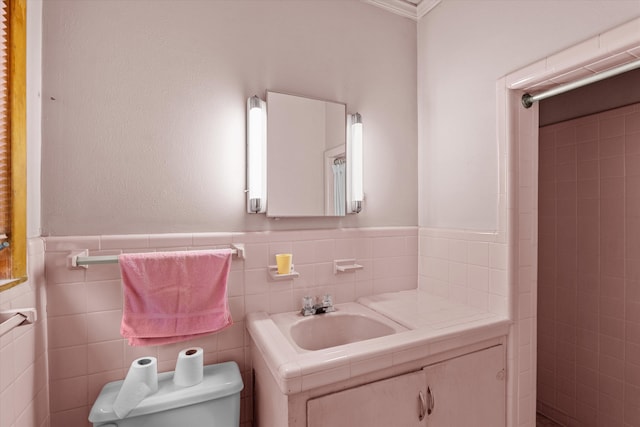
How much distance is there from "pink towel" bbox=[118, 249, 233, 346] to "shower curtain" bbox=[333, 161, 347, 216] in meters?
0.58

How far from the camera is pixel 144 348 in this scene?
4.14 ft

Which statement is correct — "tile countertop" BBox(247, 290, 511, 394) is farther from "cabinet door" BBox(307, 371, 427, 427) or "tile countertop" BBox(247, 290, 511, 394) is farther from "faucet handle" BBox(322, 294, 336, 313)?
"faucet handle" BBox(322, 294, 336, 313)

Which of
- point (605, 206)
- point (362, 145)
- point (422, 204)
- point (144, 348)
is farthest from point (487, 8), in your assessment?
point (144, 348)

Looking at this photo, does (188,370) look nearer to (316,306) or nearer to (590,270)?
(316,306)

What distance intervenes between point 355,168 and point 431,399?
3.40ft

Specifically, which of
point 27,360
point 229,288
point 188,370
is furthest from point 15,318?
point 229,288

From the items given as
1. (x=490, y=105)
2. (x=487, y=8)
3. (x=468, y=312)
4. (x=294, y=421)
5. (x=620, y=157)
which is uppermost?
(x=487, y=8)

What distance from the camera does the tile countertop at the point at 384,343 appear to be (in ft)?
3.15

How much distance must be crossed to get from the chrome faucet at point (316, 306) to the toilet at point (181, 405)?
377mm

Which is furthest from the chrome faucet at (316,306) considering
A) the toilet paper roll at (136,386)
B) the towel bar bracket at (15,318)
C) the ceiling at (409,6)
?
the ceiling at (409,6)

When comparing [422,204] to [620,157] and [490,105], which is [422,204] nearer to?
[490,105]

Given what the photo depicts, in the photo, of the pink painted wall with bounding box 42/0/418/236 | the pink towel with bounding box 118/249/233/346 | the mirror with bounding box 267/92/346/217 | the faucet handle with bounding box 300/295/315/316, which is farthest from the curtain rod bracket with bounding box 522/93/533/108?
the pink towel with bounding box 118/249/233/346

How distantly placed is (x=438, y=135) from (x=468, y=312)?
2.96 ft

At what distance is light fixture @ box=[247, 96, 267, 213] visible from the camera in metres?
1.42
